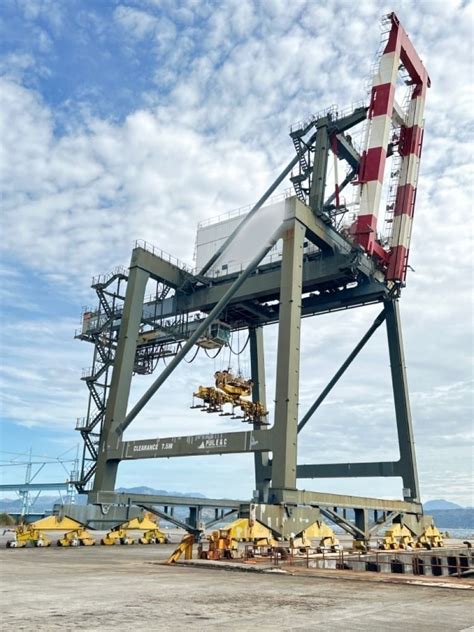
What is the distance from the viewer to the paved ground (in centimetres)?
716

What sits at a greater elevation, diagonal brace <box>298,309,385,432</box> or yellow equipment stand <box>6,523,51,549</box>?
diagonal brace <box>298,309,385,432</box>

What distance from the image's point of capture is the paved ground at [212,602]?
23.5 feet

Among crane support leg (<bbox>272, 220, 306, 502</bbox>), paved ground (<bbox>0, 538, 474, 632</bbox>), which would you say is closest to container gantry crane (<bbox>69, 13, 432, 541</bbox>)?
crane support leg (<bbox>272, 220, 306, 502</bbox>)

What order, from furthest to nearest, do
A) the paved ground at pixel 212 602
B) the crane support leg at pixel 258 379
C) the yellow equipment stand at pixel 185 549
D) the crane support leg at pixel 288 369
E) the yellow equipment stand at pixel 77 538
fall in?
the crane support leg at pixel 258 379
the yellow equipment stand at pixel 77 538
the crane support leg at pixel 288 369
the yellow equipment stand at pixel 185 549
the paved ground at pixel 212 602

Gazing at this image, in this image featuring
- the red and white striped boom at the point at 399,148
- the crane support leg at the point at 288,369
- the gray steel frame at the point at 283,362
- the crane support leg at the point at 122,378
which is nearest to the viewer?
the crane support leg at the point at 288,369

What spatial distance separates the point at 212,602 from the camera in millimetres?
8859

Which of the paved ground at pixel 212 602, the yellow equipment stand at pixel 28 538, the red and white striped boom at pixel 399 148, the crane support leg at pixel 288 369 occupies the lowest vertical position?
the paved ground at pixel 212 602

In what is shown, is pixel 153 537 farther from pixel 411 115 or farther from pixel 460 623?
pixel 411 115

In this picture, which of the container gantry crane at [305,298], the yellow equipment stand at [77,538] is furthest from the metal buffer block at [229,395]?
the yellow equipment stand at [77,538]

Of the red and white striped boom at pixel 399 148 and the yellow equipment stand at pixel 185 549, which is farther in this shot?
the red and white striped boom at pixel 399 148

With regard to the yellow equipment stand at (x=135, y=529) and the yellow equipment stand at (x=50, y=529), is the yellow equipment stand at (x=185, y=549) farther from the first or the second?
the yellow equipment stand at (x=135, y=529)

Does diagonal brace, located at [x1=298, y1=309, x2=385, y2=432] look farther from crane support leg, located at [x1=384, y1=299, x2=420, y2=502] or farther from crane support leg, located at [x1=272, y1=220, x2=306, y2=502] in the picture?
crane support leg, located at [x1=272, y1=220, x2=306, y2=502]

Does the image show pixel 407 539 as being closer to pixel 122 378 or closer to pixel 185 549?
pixel 185 549

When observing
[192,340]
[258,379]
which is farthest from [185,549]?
[258,379]
